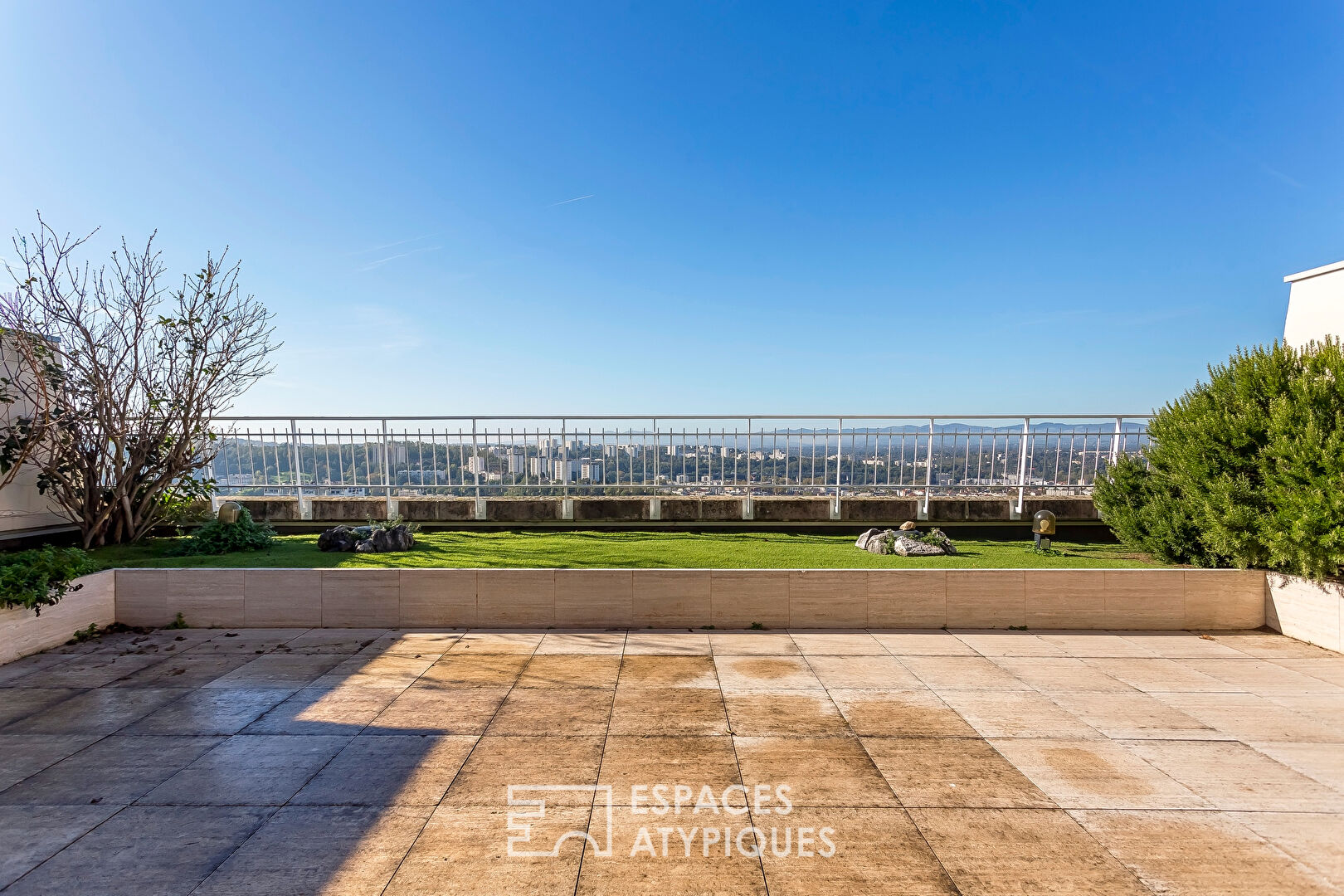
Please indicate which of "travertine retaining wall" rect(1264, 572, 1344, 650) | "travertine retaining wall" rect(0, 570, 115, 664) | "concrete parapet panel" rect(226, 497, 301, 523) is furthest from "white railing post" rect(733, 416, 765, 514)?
"travertine retaining wall" rect(0, 570, 115, 664)

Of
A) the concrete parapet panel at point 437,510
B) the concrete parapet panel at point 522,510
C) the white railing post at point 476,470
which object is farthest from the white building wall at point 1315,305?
the concrete parapet panel at point 437,510

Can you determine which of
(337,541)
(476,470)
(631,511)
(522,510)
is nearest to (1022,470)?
(631,511)

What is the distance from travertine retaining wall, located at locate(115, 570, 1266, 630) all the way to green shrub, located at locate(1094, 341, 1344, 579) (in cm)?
59

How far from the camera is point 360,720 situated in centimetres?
452

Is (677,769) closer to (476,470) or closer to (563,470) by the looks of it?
(563,470)

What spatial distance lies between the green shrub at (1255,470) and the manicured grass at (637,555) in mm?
767

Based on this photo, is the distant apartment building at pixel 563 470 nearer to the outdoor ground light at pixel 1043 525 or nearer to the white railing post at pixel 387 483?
the white railing post at pixel 387 483

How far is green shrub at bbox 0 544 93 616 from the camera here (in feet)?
19.3

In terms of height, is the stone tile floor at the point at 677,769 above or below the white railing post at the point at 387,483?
below

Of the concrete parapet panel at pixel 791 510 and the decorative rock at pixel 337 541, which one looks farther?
the concrete parapet panel at pixel 791 510

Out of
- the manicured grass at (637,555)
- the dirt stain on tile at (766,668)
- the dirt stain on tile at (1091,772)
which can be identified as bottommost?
the dirt stain on tile at (766,668)

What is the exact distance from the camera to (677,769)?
380 cm

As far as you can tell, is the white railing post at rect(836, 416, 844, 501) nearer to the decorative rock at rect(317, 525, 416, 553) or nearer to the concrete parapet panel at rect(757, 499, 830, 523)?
the concrete parapet panel at rect(757, 499, 830, 523)

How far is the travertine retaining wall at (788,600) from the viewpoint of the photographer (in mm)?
6941
